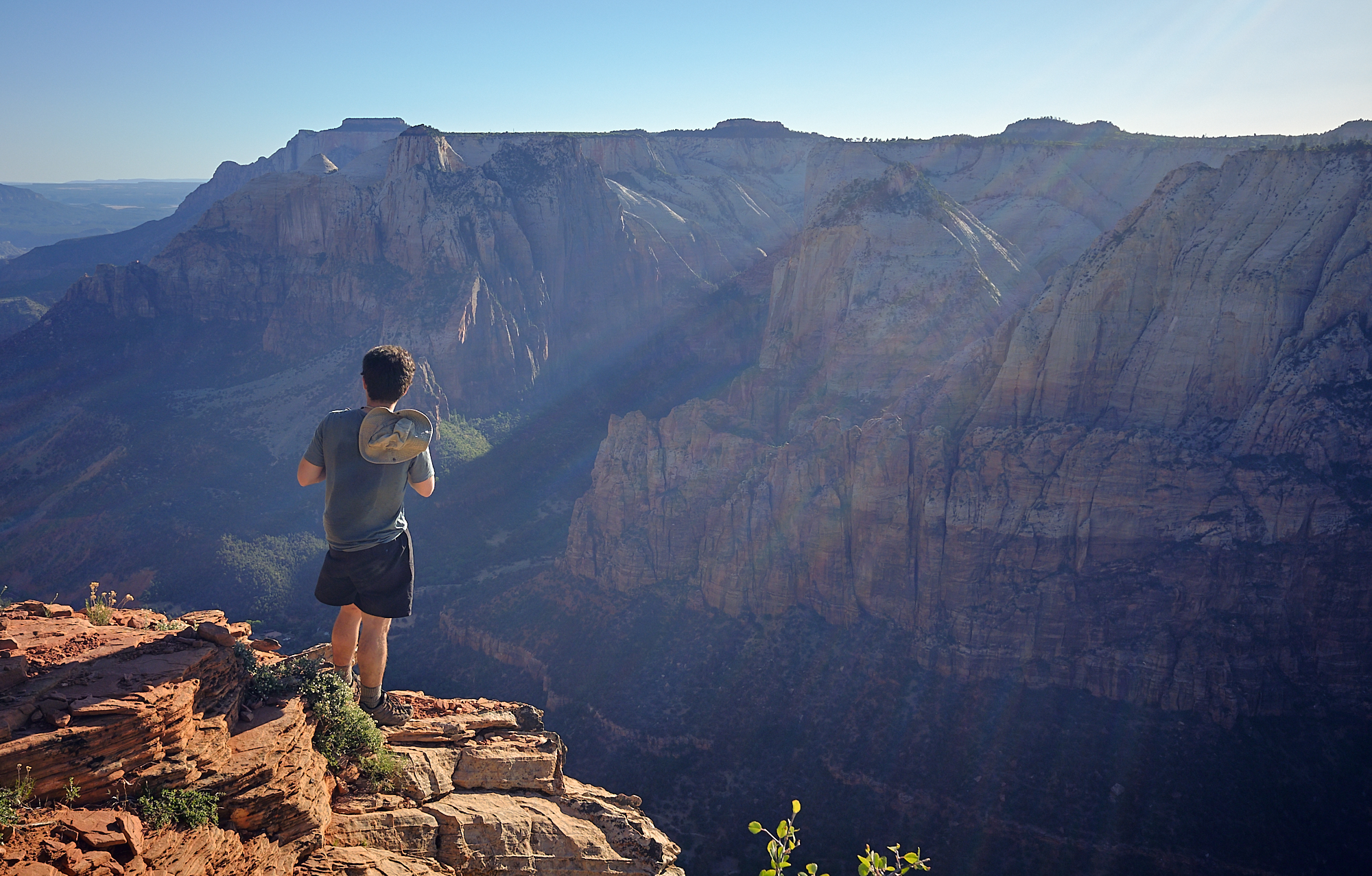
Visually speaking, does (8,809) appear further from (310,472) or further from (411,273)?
(411,273)

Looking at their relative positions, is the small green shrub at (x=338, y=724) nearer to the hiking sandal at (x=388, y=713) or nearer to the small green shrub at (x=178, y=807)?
the hiking sandal at (x=388, y=713)

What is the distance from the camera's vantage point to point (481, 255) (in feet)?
281

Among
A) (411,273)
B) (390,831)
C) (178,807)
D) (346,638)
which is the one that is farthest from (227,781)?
(411,273)

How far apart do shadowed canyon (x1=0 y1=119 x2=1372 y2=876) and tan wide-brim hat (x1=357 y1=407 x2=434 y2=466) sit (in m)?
27.6

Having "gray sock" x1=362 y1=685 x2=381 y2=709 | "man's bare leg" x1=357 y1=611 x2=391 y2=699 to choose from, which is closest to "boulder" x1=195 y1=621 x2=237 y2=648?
"man's bare leg" x1=357 y1=611 x2=391 y2=699

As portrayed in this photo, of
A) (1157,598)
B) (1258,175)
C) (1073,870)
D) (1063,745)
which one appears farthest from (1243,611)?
A: (1258,175)

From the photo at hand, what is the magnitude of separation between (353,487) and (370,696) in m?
3.57

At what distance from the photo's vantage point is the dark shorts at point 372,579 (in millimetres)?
9508

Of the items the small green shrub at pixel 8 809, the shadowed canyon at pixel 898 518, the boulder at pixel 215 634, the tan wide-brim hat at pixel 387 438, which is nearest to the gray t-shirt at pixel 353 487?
the tan wide-brim hat at pixel 387 438

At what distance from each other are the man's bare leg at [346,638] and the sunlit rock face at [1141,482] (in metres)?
33.2

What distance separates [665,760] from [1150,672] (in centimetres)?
2170

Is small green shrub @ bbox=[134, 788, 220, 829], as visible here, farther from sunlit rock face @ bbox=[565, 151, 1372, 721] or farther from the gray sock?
sunlit rock face @ bbox=[565, 151, 1372, 721]

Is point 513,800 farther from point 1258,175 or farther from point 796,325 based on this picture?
point 796,325

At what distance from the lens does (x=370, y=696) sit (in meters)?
11.1
